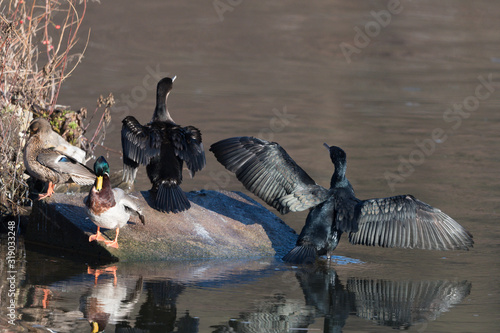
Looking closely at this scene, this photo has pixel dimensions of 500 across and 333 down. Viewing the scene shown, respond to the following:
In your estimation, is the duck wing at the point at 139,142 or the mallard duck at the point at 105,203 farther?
the duck wing at the point at 139,142

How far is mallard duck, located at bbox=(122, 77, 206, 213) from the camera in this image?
741 cm

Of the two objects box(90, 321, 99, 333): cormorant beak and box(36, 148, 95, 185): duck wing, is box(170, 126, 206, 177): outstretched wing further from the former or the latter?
box(90, 321, 99, 333): cormorant beak

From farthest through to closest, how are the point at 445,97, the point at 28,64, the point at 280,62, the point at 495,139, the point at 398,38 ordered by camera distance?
the point at 398,38 < the point at 280,62 < the point at 445,97 < the point at 495,139 < the point at 28,64

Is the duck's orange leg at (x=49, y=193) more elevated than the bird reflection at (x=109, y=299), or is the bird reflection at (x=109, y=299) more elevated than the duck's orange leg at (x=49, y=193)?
the duck's orange leg at (x=49, y=193)

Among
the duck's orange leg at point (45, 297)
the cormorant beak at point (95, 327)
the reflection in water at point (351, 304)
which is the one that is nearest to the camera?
the cormorant beak at point (95, 327)

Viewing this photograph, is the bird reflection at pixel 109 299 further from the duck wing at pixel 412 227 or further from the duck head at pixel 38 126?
the duck wing at pixel 412 227

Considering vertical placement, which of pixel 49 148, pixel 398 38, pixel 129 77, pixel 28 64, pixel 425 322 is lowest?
pixel 425 322

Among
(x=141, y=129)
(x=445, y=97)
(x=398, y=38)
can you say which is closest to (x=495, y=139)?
(x=445, y=97)

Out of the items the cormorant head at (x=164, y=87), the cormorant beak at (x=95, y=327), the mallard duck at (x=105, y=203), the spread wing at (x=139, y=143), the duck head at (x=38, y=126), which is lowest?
the cormorant beak at (x=95, y=327)

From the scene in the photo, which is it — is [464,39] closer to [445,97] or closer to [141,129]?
[445,97]

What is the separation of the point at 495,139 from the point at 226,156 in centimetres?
645

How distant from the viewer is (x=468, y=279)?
710 cm

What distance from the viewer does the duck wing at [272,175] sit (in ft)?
25.1

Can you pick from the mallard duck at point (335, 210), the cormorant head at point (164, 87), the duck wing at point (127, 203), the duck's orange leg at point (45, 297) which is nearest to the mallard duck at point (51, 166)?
the duck wing at point (127, 203)
